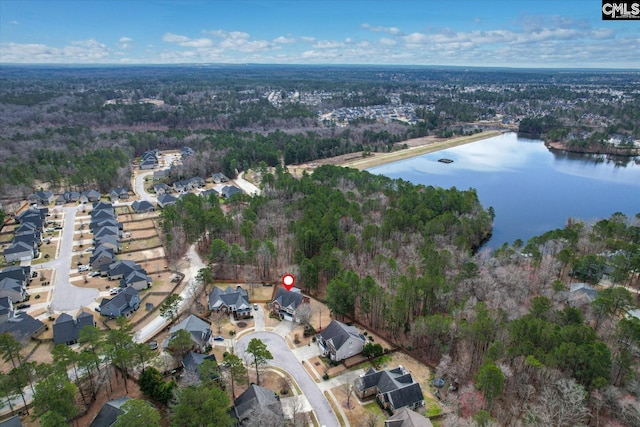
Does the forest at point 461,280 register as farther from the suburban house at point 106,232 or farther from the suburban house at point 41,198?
the suburban house at point 41,198

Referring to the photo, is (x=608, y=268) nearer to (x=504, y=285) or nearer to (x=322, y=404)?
(x=504, y=285)

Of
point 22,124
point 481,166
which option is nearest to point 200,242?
point 481,166

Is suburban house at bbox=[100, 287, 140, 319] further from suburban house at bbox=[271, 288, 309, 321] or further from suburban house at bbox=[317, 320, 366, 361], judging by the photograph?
suburban house at bbox=[317, 320, 366, 361]

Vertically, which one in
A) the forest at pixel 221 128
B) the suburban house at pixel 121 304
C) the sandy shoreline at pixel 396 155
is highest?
the forest at pixel 221 128

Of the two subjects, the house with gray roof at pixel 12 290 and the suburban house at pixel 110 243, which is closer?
the house with gray roof at pixel 12 290

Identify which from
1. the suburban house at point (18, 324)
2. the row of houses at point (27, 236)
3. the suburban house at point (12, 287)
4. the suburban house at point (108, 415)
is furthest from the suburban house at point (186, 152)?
the suburban house at point (108, 415)

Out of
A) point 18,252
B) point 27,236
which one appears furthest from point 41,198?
point 18,252
